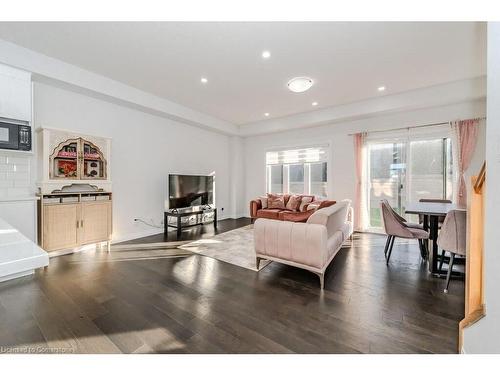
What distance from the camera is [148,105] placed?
4402 millimetres

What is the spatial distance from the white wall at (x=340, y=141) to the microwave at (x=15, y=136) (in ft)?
17.5

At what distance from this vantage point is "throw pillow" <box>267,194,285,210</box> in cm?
590

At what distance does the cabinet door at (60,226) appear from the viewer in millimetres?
3066

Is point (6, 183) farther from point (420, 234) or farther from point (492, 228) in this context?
point (420, 234)

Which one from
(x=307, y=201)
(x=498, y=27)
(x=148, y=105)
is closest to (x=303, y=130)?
(x=307, y=201)

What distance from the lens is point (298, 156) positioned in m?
6.36

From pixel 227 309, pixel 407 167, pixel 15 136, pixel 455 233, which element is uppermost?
pixel 15 136

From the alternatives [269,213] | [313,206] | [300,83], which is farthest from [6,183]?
[313,206]

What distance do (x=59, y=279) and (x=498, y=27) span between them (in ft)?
15.0

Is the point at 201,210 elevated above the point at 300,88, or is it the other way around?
the point at 300,88

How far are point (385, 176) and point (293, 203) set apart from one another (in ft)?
7.34

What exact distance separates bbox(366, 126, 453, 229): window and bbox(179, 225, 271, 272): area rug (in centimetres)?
319

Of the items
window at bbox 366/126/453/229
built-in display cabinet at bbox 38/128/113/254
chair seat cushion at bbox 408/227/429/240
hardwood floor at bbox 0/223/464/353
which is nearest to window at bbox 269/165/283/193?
window at bbox 366/126/453/229
